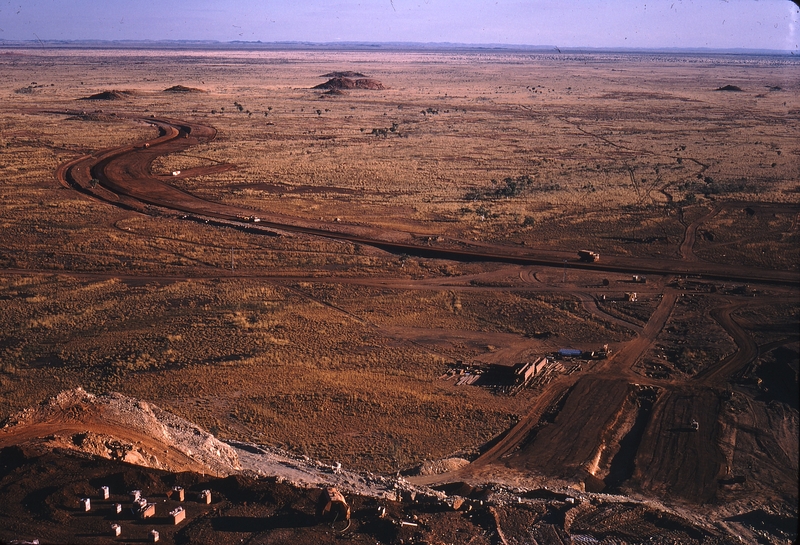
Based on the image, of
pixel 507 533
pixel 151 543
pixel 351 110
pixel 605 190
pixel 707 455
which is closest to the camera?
pixel 151 543

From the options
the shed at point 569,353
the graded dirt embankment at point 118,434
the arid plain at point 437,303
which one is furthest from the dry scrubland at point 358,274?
the graded dirt embankment at point 118,434

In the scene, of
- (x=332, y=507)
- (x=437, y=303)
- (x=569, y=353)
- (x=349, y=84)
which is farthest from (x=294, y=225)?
(x=349, y=84)

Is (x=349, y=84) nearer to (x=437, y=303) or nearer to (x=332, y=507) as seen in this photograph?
(x=437, y=303)

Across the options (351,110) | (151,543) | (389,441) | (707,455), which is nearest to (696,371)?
(707,455)

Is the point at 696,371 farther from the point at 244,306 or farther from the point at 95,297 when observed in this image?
the point at 95,297

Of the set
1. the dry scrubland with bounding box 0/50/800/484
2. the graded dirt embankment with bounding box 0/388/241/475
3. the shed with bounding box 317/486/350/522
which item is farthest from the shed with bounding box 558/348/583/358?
the shed with bounding box 317/486/350/522

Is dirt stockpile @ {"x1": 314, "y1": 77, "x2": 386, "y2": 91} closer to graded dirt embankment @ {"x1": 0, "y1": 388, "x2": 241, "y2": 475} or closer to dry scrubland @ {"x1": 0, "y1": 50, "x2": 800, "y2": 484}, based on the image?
dry scrubland @ {"x1": 0, "y1": 50, "x2": 800, "y2": 484}
